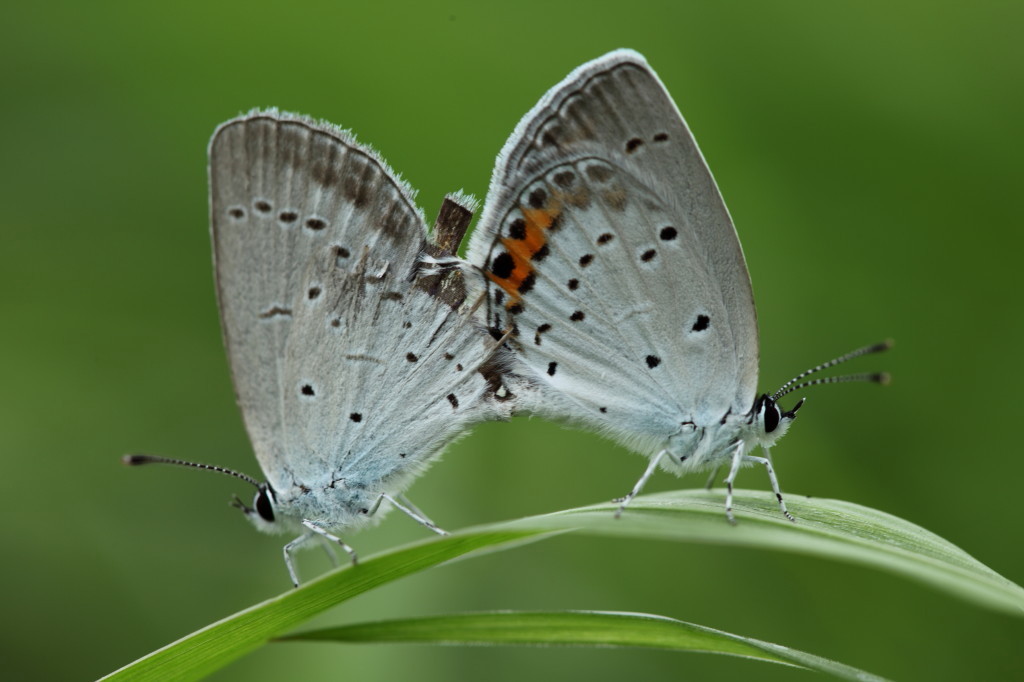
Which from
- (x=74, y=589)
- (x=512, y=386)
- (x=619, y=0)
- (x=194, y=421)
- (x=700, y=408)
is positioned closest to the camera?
(x=700, y=408)

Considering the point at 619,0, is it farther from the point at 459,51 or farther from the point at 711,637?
the point at 711,637

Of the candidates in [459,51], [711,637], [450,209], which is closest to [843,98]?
[459,51]

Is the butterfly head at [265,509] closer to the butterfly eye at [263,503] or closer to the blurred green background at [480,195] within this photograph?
the butterfly eye at [263,503]

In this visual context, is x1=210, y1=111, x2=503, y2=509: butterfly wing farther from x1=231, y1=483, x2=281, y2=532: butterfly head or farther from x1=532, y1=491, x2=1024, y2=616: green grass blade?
x1=532, y1=491, x2=1024, y2=616: green grass blade

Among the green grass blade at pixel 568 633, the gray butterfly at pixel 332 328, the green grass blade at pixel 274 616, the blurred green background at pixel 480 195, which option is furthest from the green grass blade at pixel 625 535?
the blurred green background at pixel 480 195

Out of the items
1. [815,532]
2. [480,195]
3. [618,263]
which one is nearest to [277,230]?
[618,263]
